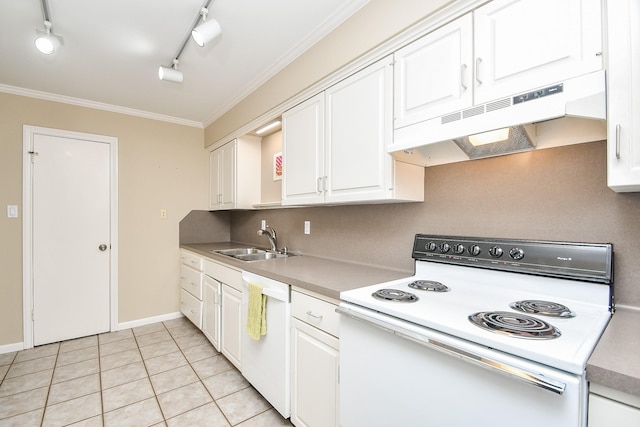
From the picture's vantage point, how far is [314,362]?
4.89 ft

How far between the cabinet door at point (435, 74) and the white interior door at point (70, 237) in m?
3.10

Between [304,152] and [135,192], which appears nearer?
[304,152]

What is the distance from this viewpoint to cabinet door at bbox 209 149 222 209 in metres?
3.46

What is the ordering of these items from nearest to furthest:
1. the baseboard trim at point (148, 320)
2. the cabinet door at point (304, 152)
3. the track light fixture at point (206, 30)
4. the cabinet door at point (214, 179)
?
the track light fixture at point (206, 30) → the cabinet door at point (304, 152) → the baseboard trim at point (148, 320) → the cabinet door at point (214, 179)

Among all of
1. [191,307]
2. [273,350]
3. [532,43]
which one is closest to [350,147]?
[532,43]

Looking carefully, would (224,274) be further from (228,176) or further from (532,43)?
(532,43)

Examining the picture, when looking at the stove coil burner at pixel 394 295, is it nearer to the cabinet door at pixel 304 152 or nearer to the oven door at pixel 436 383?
the oven door at pixel 436 383

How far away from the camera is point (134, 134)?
10.8 ft

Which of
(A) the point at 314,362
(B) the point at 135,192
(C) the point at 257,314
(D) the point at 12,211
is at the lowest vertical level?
(A) the point at 314,362

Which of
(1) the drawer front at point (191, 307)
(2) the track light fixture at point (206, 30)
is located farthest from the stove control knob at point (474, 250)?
(1) the drawer front at point (191, 307)

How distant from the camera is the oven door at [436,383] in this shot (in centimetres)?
72

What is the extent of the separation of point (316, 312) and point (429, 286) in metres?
0.56

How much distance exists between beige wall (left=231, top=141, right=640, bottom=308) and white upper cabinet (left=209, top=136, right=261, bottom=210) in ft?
4.23

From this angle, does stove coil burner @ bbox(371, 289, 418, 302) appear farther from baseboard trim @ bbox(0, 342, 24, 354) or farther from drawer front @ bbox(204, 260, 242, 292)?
baseboard trim @ bbox(0, 342, 24, 354)
